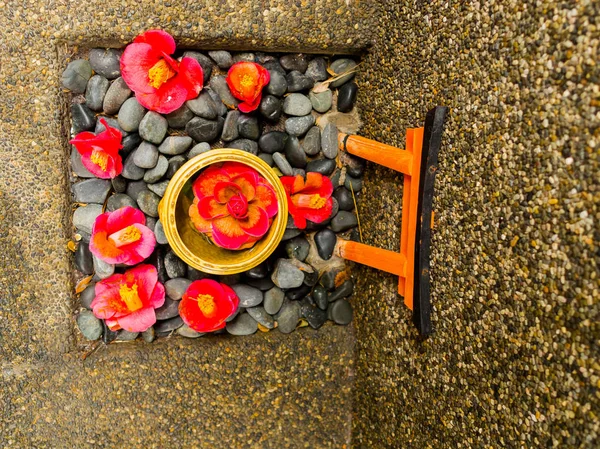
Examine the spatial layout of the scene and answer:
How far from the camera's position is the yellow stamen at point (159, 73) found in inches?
45.0

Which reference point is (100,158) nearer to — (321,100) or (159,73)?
(159,73)

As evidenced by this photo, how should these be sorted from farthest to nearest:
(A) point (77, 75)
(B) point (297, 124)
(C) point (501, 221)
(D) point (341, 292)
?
(D) point (341, 292) < (B) point (297, 124) < (A) point (77, 75) < (C) point (501, 221)

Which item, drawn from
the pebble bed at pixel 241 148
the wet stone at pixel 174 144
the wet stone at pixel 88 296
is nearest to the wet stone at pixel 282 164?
the pebble bed at pixel 241 148

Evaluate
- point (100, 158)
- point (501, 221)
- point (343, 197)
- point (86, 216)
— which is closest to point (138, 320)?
point (86, 216)

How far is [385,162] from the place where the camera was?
116 cm

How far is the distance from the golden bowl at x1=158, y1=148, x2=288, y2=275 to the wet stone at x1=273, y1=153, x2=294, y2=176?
0.14 m

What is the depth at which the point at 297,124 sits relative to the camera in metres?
1.29

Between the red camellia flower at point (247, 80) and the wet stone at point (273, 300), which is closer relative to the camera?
the red camellia flower at point (247, 80)

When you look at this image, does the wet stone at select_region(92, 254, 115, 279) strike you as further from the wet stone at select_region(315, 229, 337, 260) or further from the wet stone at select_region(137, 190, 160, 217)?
the wet stone at select_region(315, 229, 337, 260)

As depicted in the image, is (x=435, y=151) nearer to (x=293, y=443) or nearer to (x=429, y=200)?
(x=429, y=200)

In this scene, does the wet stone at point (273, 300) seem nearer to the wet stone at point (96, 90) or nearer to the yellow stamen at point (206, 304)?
the yellow stamen at point (206, 304)

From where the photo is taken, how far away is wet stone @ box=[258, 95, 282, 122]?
1.25m

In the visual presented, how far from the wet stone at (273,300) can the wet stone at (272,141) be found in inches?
13.8

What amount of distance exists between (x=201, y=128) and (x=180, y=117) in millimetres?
55
